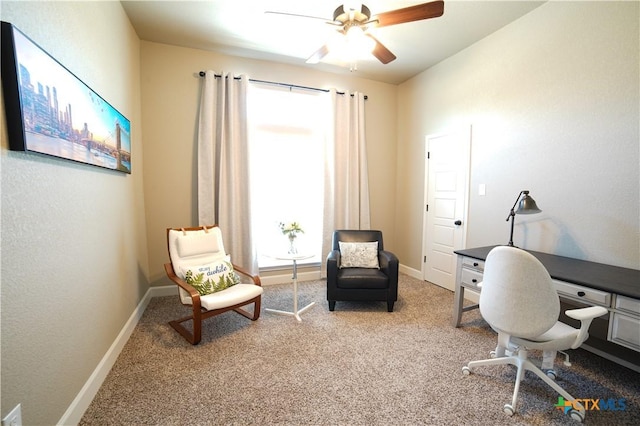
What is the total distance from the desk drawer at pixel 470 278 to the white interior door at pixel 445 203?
3.25ft

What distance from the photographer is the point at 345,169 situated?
3848mm

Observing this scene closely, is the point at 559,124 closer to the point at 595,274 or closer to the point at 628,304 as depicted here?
the point at 595,274

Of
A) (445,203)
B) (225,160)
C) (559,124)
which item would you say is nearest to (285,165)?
(225,160)

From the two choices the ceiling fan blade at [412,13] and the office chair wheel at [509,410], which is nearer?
the office chair wheel at [509,410]

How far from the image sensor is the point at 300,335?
7.80 ft

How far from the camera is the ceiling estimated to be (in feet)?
7.86

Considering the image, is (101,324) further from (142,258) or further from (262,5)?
(262,5)

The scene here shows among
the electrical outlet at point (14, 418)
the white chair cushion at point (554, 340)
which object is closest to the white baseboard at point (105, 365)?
the electrical outlet at point (14, 418)

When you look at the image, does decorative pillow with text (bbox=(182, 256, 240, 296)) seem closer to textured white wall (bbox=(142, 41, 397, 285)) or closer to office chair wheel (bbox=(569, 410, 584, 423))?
textured white wall (bbox=(142, 41, 397, 285))

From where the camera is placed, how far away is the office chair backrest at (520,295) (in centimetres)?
143

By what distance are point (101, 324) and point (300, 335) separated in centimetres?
148

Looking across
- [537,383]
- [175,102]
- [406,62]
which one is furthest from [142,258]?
[406,62]

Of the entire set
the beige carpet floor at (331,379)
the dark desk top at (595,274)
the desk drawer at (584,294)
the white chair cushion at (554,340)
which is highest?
the dark desk top at (595,274)

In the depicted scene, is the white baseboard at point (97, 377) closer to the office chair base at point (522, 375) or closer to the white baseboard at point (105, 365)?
the white baseboard at point (105, 365)
